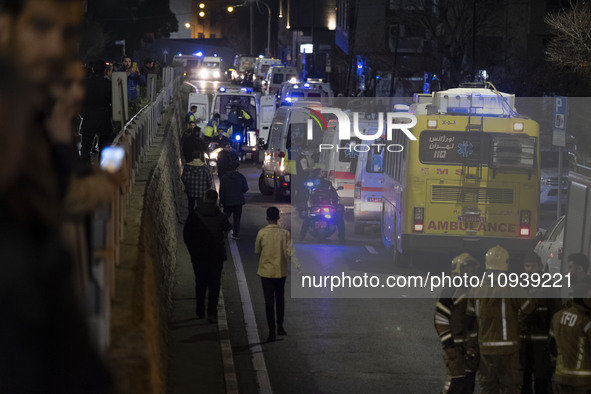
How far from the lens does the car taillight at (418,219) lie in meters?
17.9

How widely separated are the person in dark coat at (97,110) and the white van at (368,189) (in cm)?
857

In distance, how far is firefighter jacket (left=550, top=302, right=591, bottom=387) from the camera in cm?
824

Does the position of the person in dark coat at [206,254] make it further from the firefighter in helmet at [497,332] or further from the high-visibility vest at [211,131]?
the high-visibility vest at [211,131]

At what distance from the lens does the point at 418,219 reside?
58.7ft

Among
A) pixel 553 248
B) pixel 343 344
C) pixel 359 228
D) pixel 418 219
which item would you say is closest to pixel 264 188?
pixel 359 228

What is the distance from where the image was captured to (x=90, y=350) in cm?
234

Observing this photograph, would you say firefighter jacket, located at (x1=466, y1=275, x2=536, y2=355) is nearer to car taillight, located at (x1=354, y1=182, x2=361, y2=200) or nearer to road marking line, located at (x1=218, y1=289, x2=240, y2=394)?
road marking line, located at (x1=218, y1=289, x2=240, y2=394)

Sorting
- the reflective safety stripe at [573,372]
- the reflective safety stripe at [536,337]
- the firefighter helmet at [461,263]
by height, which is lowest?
the reflective safety stripe at [536,337]

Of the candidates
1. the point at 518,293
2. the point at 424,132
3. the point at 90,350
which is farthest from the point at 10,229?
the point at 424,132

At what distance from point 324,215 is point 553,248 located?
757 centimetres

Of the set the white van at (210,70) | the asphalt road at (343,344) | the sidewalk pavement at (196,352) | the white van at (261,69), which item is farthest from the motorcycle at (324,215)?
the white van at (210,70)

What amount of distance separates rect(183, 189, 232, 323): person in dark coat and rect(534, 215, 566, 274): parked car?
14.2ft

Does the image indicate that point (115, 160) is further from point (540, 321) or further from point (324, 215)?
point (324, 215)

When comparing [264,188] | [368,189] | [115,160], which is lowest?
[264,188]
